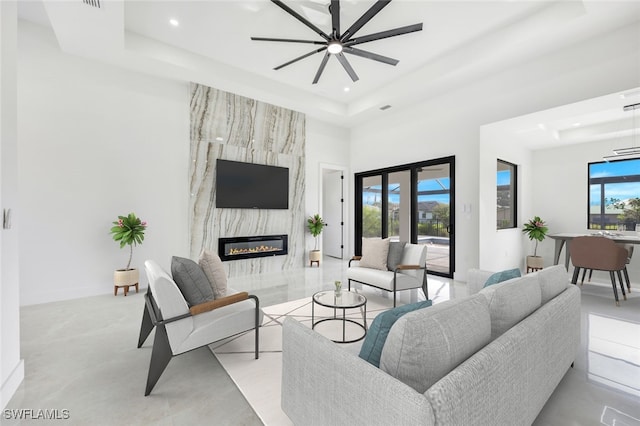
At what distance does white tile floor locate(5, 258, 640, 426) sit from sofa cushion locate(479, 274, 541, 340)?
713 mm

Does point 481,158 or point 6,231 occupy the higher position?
point 481,158

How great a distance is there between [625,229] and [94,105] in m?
9.43

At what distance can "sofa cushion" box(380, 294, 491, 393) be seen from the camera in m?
1.03

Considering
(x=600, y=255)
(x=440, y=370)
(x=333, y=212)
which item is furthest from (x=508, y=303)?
(x=333, y=212)

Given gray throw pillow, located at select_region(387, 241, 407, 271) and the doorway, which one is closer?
gray throw pillow, located at select_region(387, 241, 407, 271)

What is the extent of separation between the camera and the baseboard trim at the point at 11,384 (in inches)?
68.6

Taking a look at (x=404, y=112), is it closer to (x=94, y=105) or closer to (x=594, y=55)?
(x=594, y=55)

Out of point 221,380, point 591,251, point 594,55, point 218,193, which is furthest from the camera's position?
point 218,193

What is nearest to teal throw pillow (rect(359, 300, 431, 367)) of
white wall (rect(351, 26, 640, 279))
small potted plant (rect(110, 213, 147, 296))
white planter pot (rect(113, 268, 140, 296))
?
small potted plant (rect(110, 213, 147, 296))

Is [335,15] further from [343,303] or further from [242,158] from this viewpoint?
[242,158]

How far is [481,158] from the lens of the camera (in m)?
4.77

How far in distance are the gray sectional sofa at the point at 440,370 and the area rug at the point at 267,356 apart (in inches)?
13.7

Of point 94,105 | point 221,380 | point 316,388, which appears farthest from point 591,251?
point 94,105

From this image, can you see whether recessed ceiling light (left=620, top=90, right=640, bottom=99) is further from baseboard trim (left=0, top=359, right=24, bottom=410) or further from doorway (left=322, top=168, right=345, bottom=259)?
baseboard trim (left=0, top=359, right=24, bottom=410)
